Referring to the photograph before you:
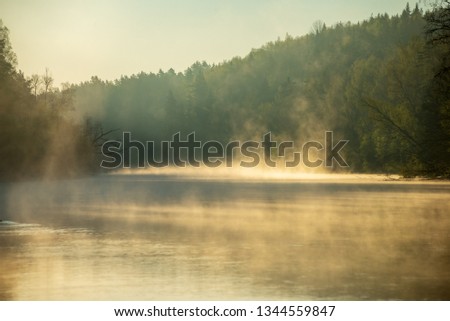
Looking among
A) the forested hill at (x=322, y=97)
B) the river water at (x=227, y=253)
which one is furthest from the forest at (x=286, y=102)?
the river water at (x=227, y=253)

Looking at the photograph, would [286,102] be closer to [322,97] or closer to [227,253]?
[322,97]

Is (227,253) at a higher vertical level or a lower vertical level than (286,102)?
lower

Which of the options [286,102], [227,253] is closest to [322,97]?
[286,102]

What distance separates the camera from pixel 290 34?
167625 millimetres

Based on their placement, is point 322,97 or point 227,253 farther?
point 322,97

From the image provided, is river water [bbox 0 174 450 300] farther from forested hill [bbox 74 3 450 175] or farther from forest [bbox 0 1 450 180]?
forested hill [bbox 74 3 450 175]

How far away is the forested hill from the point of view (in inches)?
2485

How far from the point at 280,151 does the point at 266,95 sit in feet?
110

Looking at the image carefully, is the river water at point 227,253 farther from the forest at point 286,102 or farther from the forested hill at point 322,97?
the forested hill at point 322,97

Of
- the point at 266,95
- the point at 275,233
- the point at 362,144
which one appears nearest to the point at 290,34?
the point at 266,95

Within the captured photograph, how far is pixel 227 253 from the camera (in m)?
16.3

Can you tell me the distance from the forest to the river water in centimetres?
809

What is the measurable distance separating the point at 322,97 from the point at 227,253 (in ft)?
323

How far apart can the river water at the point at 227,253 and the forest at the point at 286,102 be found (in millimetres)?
8091
